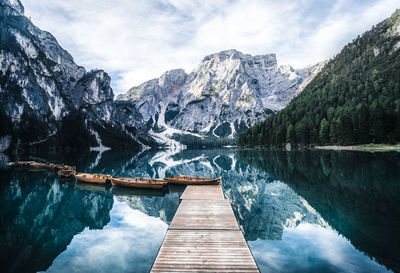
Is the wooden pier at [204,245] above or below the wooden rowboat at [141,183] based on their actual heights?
above

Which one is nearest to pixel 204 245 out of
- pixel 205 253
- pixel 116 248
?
pixel 205 253

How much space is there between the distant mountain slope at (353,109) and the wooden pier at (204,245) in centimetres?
10304

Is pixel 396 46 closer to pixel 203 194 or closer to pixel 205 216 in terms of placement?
pixel 203 194

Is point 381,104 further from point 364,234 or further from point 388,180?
point 364,234

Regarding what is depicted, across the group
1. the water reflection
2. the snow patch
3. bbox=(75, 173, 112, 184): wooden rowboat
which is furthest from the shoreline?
the snow patch

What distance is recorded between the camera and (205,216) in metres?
20.4

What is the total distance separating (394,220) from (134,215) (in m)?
24.5

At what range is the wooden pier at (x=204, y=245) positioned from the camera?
11.3 meters

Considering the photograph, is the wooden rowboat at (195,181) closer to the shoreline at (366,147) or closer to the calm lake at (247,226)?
the calm lake at (247,226)

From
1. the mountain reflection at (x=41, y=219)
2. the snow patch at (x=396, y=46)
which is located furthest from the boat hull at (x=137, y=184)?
the snow patch at (x=396, y=46)

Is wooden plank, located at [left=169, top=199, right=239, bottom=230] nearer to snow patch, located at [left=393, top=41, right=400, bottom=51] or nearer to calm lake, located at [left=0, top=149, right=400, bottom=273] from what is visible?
calm lake, located at [left=0, top=149, right=400, bottom=273]

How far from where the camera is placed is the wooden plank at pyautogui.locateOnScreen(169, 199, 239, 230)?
58.0ft

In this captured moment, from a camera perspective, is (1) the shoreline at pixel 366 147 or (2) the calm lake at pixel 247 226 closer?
(2) the calm lake at pixel 247 226

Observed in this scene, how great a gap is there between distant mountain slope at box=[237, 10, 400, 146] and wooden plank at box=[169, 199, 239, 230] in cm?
9915
